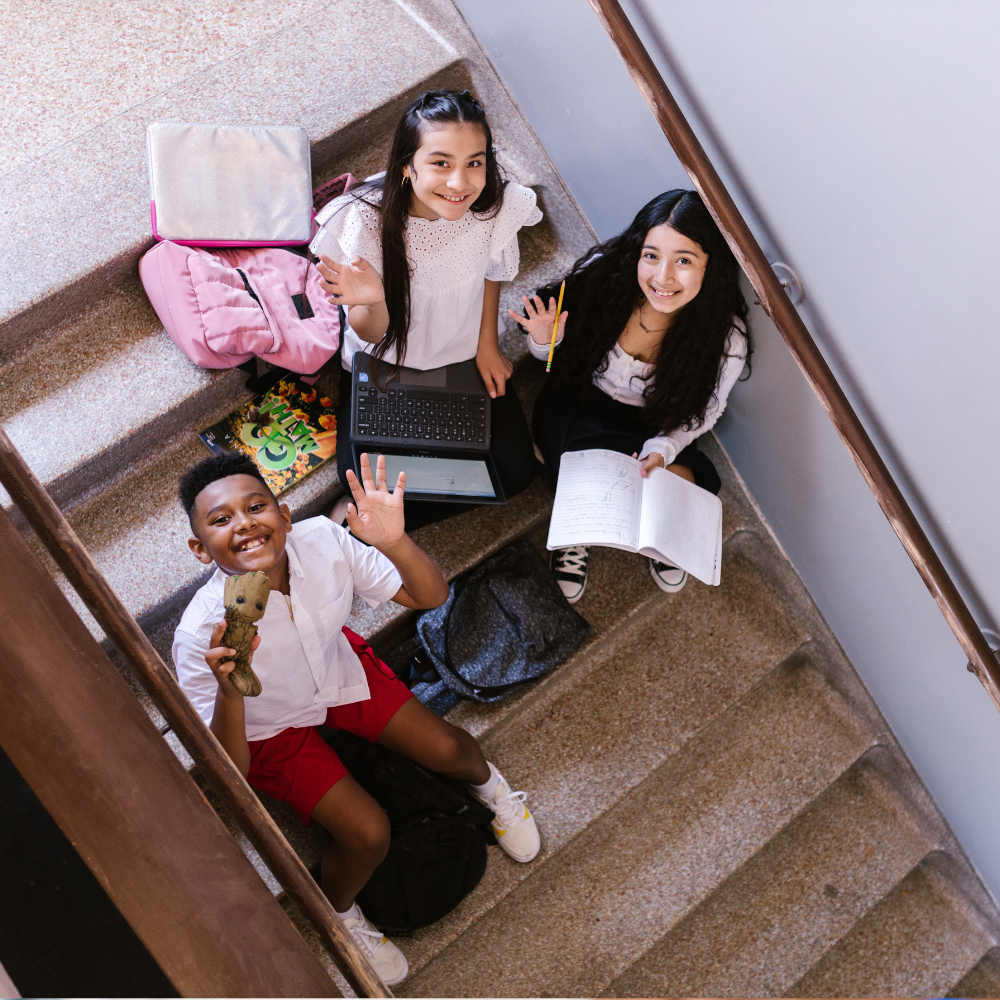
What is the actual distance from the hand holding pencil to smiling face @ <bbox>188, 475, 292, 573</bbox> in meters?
0.81

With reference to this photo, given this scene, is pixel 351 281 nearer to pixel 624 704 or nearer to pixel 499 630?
pixel 499 630

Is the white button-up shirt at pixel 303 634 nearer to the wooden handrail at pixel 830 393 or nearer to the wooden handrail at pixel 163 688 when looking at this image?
the wooden handrail at pixel 163 688

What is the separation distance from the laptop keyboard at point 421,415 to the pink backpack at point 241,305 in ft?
0.66

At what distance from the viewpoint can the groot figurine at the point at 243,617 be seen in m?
1.63

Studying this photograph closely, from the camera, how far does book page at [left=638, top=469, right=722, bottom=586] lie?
2.19 m

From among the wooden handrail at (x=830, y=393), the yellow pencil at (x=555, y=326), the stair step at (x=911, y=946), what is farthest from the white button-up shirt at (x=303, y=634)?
the stair step at (x=911, y=946)

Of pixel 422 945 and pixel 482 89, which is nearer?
pixel 422 945

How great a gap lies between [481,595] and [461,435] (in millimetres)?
458

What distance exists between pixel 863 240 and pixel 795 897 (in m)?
1.91

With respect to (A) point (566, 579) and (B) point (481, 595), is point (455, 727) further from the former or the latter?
(A) point (566, 579)

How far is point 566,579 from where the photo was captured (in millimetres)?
2604

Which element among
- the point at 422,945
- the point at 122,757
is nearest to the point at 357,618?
the point at 422,945

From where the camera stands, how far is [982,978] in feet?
9.05

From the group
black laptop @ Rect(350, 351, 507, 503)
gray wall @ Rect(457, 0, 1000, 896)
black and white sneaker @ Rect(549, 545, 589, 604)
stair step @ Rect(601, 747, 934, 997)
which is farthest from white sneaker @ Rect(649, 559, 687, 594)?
stair step @ Rect(601, 747, 934, 997)
